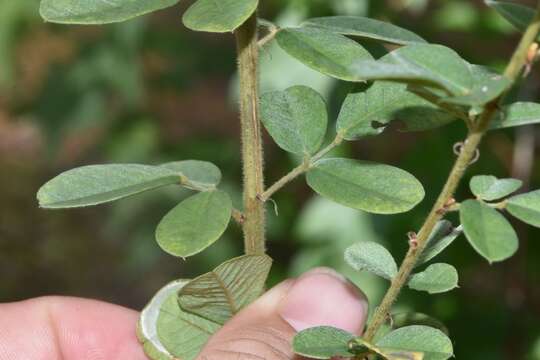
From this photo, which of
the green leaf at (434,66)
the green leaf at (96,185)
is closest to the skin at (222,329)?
the green leaf at (96,185)

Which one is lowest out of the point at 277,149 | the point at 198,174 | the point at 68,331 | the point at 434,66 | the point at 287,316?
the point at 277,149

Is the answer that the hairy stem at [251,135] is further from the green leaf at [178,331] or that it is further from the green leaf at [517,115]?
the green leaf at [517,115]

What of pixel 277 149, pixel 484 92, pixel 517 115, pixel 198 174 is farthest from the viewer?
pixel 277 149

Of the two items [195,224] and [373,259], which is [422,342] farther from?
[195,224]

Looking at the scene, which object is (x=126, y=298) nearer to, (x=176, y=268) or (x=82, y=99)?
(x=176, y=268)

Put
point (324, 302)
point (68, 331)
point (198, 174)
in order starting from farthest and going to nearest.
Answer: point (68, 331) → point (324, 302) → point (198, 174)

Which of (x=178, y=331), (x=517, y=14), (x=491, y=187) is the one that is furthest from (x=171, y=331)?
(x=517, y=14)

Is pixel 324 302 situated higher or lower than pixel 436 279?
lower
